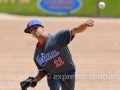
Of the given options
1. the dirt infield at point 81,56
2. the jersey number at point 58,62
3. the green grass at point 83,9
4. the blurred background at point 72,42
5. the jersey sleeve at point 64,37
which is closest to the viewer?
the jersey sleeve at point 64,37

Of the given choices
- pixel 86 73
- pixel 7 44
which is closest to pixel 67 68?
pixel 86 73

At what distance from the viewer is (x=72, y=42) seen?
609 inches

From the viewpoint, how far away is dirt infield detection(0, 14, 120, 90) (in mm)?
9969

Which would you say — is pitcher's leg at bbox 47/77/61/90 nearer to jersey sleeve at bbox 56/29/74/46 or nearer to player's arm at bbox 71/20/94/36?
jersey sleeve at bbox 56/29/74/46

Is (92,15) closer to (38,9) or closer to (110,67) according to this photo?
(38,9)

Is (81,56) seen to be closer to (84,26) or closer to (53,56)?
(53,56)

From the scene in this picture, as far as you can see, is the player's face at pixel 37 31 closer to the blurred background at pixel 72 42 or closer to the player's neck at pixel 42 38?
the player's neck at pixel 42 38

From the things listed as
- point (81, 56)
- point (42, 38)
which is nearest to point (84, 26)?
point (42, 38)

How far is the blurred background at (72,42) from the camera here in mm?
10359

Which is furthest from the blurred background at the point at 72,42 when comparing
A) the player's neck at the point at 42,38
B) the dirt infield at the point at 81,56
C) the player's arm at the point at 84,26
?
the player's arm at the point at 84,26

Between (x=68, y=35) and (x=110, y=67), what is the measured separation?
588 cm

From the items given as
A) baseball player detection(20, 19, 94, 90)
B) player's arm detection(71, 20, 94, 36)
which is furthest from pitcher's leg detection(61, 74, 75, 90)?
player's arm detection(71, 20, 94, 36)

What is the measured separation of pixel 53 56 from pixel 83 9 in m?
18.6

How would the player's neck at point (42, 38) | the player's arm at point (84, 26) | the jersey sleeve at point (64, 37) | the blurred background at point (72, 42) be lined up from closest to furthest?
1. the player's arm at point (84, 26)
2. the jersey sleeve at point (64, 37)
3. the player's neck at point (42, 38)
4. the blurred background at point (72, 42)
